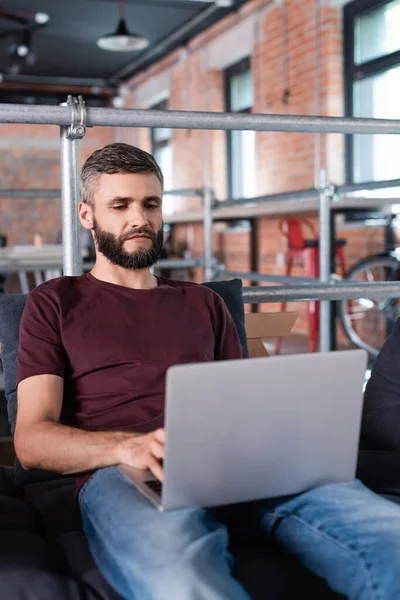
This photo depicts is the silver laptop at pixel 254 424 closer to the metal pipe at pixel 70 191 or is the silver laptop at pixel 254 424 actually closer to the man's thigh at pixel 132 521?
the man's thigh at pixel 132 521

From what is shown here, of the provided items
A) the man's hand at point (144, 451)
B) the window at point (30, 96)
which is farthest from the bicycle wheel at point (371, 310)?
the window at point (30, 96)

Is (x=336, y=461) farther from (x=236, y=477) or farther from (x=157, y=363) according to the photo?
(x=157, y=363)

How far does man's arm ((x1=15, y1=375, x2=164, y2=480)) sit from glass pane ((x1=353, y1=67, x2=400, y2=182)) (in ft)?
14.7

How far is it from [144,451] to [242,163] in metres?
6.96

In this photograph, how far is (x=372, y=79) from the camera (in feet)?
18.8

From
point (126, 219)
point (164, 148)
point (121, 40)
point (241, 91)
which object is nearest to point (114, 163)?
point (126, 219)

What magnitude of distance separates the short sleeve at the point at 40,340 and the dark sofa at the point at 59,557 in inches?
6.1

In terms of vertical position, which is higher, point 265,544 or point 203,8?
point 203,8

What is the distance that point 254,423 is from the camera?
3.41 ft

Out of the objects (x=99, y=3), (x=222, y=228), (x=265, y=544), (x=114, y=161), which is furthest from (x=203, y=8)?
(x=265, y=544)

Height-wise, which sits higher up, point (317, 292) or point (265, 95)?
point (265, 95)

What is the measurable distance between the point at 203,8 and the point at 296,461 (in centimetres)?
690

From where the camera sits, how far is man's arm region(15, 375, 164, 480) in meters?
1.20

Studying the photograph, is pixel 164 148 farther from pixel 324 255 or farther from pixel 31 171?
pixel 324 255
